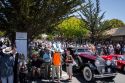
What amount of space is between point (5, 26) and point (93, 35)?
24114mm

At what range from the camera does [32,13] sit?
1608 cm

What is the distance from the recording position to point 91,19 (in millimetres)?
40031

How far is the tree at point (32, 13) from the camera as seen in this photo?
15562mm

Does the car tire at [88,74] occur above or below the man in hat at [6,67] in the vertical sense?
below

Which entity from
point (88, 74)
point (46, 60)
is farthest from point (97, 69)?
point (46, 60)

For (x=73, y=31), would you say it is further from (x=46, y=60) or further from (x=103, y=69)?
(x=103, y=69)

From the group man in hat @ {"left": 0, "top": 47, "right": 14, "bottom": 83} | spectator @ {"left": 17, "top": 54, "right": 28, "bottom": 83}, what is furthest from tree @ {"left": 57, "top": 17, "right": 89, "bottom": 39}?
man in hat @ {"left": 0, "top": 47, "right": 14, "bottom": 83}

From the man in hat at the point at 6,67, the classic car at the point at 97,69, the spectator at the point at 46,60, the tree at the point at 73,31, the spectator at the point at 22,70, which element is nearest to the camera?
the man in hat at the point at 6,67

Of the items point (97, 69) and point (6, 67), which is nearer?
point (6, 67)

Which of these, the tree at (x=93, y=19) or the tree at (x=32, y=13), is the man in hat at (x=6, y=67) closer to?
the tree at (x=32, y=13)

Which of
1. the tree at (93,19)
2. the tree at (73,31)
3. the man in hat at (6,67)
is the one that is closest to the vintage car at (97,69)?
the man in hat at (6,67)

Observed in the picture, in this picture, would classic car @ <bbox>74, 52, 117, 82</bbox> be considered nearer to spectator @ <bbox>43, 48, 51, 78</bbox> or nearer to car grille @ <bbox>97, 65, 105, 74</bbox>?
car grille @ <bbox>97, 65, 105, 74</bbox>

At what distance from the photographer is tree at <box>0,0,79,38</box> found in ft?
51.1

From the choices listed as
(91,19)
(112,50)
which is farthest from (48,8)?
(91,19)
